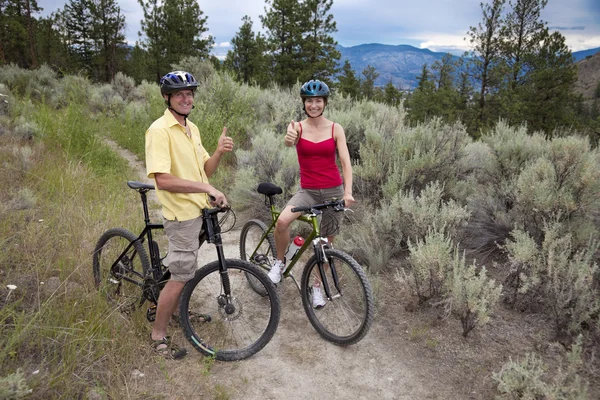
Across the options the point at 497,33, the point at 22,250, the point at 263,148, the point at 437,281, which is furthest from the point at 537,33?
the point at 22,250

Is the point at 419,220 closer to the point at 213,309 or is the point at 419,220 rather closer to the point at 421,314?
the point at 421,314

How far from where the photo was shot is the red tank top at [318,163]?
3.54m

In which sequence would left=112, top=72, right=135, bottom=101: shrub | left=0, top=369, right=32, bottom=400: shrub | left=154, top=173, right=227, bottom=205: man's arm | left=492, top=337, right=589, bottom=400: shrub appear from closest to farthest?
left=0, top=369, right=32, bottom=400: shrub < left=492, top=337, right=589, bottom=400: shrub < left=154, top=173, right=227, bottom=205: man's arm < left=112, top=72, right=135, bottom=101: shrub

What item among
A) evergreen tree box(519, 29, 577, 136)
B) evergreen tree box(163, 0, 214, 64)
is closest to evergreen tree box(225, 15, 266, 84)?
evergreen tree box(163, 0, 214, 64)

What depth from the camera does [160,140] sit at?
8.82 ft

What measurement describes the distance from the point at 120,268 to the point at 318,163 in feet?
6.85

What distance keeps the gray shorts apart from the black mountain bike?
0.83m

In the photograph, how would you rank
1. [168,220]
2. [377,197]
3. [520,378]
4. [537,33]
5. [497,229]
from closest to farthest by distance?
[520,378], [168,220], [497,229], [377,197], [537,33]

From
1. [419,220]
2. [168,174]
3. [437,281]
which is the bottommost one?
[437,281]

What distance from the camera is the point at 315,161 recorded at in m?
3.61

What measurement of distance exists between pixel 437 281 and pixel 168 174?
8.83 ft

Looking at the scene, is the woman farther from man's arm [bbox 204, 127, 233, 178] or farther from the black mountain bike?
man's arm [bbox 204, 127, 233, 178]

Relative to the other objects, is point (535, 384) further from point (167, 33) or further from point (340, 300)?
point (167, 33)

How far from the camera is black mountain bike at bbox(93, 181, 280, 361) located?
3.06 metres
